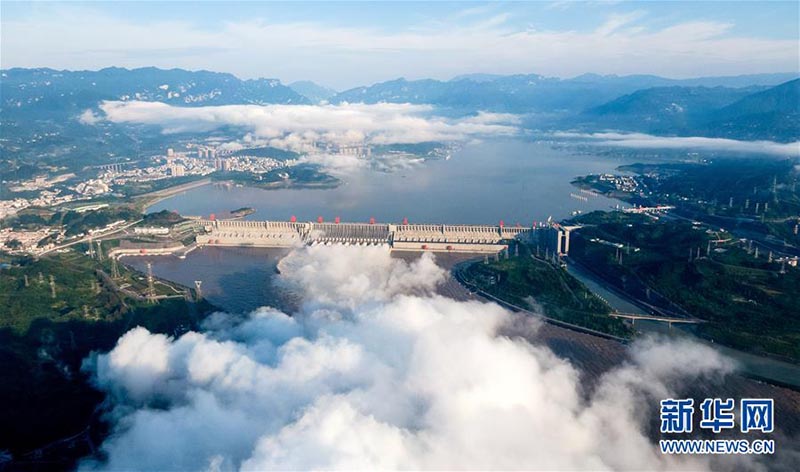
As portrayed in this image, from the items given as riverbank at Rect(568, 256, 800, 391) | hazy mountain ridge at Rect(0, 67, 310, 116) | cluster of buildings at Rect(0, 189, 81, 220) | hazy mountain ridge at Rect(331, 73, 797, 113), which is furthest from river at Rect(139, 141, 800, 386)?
hazy mountain ridge at Rect(331, 73, 797, 113)

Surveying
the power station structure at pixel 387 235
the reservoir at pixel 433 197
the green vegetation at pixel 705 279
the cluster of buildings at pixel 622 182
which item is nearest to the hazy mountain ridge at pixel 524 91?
the reservoir at pixel 433 197

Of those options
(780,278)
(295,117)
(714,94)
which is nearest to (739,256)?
(780,278)

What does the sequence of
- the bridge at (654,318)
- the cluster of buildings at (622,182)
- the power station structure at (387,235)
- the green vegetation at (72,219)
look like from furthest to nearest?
the cluster of buildings at (622,182)
the green vegetation at (72,219)
the power station structure at (387,235)
the bridge at (654,318)

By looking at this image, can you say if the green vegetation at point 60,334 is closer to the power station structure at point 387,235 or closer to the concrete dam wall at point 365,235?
the concrete dam wall at point 365,235

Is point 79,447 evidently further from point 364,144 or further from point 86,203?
point 364,144

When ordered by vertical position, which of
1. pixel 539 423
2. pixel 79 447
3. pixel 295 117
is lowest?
pixel 79 447

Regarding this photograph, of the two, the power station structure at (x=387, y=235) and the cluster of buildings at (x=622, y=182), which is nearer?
the power station structure at (x=387, y=235)

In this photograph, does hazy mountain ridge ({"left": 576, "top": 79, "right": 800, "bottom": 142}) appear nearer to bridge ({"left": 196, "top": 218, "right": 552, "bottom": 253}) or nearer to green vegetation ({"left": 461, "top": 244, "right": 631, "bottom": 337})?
bridge ({"left": 196, "top": 218, "right": 552, "bottom": 253})
